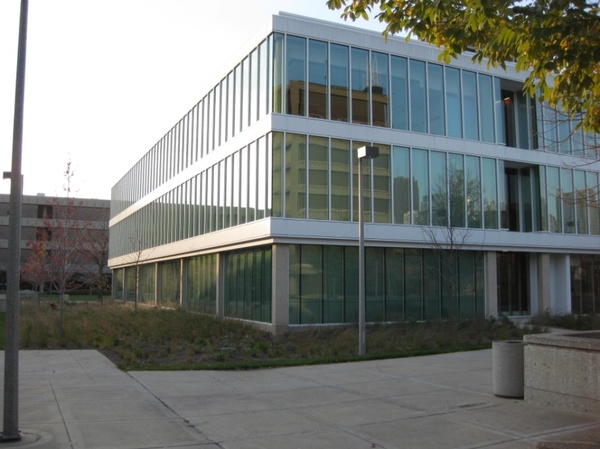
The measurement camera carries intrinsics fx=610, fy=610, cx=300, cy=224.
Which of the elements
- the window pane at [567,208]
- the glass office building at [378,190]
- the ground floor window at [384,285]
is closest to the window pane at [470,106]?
the glass office building at [378,190]

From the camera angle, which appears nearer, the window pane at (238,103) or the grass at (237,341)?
the grass at (237,341)

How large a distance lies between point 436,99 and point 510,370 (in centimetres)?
1856

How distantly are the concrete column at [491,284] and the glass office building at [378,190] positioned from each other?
61 mm

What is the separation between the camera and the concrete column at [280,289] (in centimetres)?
2245

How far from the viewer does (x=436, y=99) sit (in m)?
26.7

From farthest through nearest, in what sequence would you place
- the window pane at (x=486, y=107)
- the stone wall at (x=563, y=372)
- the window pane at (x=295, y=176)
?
the window pane at (x=486, y=107), the window pane at (x=295, y=176), the stone wall at (x=563, y=372)

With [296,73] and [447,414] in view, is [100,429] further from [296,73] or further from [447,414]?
[296,73]

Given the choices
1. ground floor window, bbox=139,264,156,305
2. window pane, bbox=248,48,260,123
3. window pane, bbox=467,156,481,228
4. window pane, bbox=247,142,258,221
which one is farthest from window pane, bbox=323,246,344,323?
ground floor window, bbox=139,264,156,305

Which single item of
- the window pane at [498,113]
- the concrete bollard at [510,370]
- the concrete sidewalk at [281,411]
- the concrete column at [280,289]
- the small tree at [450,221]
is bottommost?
the concrete sidewalk at [281,411]

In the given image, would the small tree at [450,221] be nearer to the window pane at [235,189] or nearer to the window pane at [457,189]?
the window pane at [457,189]

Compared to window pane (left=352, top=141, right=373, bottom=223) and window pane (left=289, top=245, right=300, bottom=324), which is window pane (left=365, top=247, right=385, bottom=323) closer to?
window pane (left=352, top=141, right=373, bottom=223)

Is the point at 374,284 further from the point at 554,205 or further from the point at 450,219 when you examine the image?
Result: the point at 554,205

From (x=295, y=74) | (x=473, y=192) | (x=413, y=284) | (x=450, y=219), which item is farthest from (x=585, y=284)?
(x=295, y=74)

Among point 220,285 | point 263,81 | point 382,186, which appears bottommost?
point 220,285
